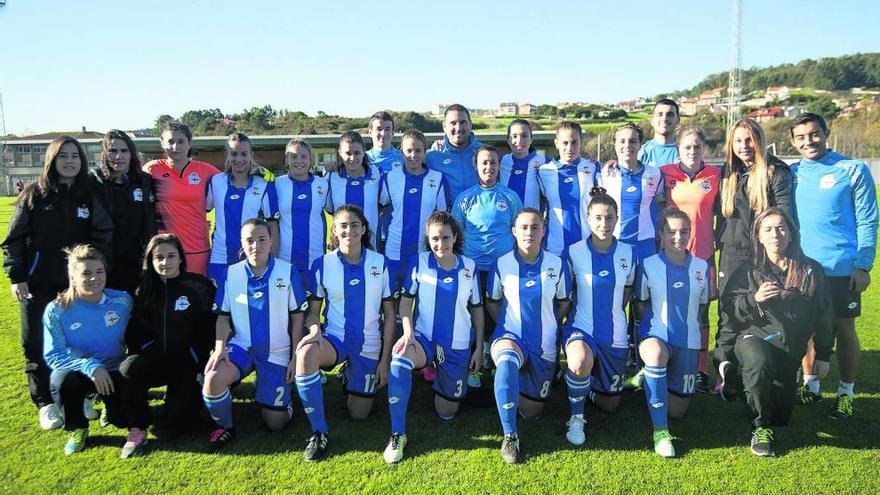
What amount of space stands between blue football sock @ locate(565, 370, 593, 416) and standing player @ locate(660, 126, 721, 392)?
3.92 feet

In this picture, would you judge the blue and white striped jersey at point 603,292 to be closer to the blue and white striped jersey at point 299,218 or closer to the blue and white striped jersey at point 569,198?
the blue and white striped jersey at point 569,198

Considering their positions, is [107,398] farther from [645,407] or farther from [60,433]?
[645,407]

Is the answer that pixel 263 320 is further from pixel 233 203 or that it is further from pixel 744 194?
pixel 744 194

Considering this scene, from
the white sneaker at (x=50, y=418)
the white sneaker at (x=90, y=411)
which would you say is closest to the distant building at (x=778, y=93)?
the white sneaker at (x=90, y=411)

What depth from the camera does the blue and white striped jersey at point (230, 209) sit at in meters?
4.26

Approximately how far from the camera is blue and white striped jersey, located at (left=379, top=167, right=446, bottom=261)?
176 inches

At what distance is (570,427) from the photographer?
3.39 m

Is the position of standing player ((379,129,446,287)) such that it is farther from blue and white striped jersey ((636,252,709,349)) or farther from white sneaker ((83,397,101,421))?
white sneaker ((83,397,101,421))

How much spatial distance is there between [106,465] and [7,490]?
1.46 feet

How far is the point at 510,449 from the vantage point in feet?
10.2

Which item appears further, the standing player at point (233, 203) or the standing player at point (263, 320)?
the standing player at point (233, 203)

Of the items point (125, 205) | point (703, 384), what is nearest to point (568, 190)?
point (703, 384)

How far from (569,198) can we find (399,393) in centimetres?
216

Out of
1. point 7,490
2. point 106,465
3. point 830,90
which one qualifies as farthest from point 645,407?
point 830,90
